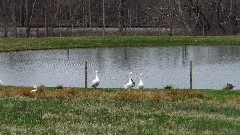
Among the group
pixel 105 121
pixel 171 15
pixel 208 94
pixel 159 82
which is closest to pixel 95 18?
pixel 171 15

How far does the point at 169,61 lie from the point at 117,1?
61949 mm

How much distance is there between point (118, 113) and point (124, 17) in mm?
85460

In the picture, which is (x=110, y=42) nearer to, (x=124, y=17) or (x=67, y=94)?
(x=124, y=17)

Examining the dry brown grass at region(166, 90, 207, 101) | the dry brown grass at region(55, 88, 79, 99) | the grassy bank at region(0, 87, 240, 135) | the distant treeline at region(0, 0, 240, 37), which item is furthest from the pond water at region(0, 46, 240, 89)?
the distant treeline at region(0, 0, 240, 37)

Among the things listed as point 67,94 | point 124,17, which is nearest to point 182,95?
point 67,94

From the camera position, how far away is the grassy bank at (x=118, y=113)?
46.6 ft

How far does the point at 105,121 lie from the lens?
617 inches

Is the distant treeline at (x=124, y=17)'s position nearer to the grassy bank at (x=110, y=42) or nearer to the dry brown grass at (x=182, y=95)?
the grassy bank at (x=110, y=42)

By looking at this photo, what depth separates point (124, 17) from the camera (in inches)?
4018

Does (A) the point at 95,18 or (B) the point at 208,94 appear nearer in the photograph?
(B) the point at 208,94

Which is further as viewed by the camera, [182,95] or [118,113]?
[182,95]

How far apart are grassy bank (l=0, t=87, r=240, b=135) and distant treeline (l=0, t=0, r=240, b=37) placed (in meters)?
64.4

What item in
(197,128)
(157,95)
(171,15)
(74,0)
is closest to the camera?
(197,128)

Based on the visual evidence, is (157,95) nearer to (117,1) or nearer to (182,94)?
(182,94)
